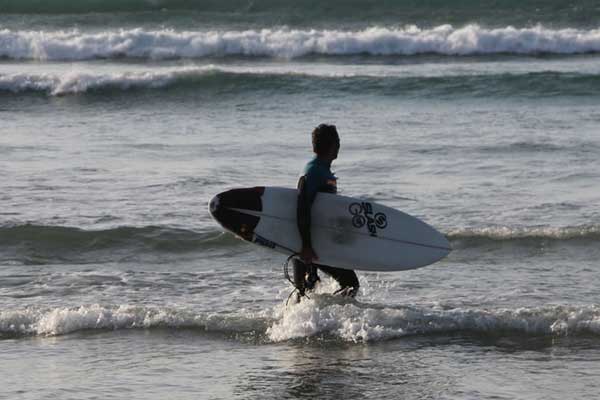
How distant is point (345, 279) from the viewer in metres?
8.13

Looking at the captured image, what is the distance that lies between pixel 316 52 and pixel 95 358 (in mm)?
19676

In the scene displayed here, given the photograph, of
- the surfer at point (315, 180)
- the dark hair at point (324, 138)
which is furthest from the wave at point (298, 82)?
the dark hair at point (324, 138)

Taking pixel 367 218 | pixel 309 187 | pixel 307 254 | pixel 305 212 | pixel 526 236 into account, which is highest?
pixel 309 187

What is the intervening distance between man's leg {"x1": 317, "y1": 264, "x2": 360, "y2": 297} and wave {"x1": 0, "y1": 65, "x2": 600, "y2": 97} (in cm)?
1219

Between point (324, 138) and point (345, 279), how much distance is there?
1157mm

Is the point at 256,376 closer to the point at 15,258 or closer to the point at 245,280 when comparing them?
the point at 245,280

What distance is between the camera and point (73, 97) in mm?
21844

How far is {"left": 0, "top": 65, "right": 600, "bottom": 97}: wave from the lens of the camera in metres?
20.2

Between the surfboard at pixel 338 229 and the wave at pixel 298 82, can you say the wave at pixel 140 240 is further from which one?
the wave at pixel 298 82

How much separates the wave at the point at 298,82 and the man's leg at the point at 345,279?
40.0 ft

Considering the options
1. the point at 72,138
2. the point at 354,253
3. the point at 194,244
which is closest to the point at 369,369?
the point at 354,253

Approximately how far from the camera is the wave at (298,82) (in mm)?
20219

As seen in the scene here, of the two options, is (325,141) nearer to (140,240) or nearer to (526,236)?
(526,236)

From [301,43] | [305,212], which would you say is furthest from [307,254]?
[301,43]
